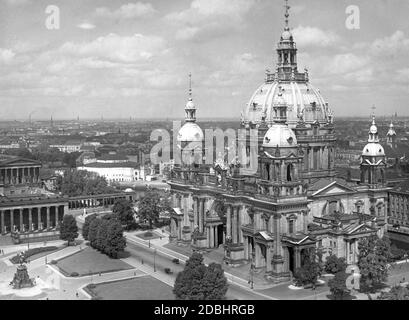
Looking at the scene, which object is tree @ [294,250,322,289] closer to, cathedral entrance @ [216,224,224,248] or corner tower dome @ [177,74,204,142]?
cathedral entrance @ [216,224,224,248]

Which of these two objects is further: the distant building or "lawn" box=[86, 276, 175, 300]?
the distant building

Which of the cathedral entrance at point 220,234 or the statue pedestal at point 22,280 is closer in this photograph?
the statue pedestal at point 22,280

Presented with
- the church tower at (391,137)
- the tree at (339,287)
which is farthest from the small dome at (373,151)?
the church tower at (391,137)

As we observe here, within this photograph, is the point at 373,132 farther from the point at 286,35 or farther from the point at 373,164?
the point at 286,35

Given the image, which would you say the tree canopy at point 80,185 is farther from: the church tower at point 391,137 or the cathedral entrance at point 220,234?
the church tower at point 391,137

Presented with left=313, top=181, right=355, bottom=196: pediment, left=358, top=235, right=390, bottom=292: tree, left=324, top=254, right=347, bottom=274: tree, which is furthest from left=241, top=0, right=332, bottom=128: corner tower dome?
left=358, top=235, right=390, bottom=292: tree

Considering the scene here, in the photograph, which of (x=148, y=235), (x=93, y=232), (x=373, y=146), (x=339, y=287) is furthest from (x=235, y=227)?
(x=373, y=146)

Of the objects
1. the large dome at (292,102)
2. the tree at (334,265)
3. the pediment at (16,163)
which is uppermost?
the large dome at (292,102)
